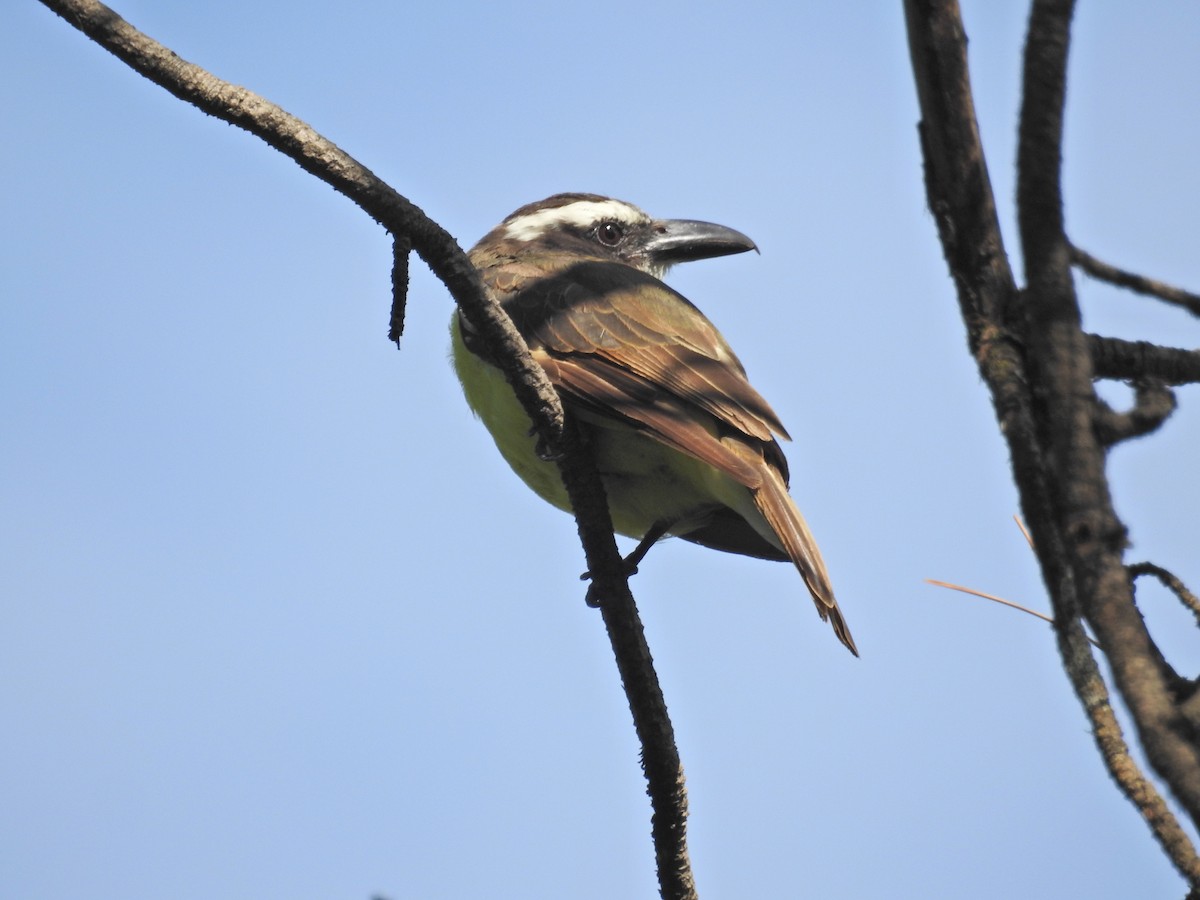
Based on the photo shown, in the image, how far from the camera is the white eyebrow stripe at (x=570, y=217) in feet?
22.9

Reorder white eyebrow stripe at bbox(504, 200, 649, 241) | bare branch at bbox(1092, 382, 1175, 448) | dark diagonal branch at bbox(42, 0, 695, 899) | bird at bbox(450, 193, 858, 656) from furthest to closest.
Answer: white eyebrow stripe at bbox(504, 200, 649, 241)
bird at bbox(450, 193, 858, 656)
dark diagonal branch at bbox(42, 0, 695, 899)
bare branch at bbox(1092, 382, 1175, 448)

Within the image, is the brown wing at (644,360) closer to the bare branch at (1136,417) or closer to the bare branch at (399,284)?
the bare branch at (399,284)

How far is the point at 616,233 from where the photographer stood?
721cm

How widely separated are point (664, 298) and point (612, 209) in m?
1.43

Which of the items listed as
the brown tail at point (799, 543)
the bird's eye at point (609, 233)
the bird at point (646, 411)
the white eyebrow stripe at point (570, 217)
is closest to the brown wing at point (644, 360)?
the bird at point (646, 411)

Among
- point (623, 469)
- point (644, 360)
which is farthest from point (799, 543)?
point (644, 360)

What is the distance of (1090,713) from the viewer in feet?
6.29

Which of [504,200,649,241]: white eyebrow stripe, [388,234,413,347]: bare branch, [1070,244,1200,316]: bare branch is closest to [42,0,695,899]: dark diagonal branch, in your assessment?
[388,234,413,347]: bare branch

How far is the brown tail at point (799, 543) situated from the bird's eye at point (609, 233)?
257 cm

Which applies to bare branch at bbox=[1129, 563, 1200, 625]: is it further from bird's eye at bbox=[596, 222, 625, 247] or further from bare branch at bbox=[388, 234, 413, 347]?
bird's eye at bbox=[596, 222, 625, 247]

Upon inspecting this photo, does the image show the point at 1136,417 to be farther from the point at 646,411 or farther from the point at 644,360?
the point at 644,360

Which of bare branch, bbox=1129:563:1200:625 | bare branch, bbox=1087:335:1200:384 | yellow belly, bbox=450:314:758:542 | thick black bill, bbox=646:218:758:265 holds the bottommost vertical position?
bare branch, bbox=1129:563:1200:625

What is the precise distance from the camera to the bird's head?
7008 millimetres

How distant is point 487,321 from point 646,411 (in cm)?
124
